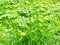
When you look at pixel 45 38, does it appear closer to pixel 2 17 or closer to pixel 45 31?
pixel 45 31

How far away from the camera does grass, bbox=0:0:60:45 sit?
3250 millimetres

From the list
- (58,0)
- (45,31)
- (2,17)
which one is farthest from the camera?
(58,0)

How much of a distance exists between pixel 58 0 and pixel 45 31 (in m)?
2.06

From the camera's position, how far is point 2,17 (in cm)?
410

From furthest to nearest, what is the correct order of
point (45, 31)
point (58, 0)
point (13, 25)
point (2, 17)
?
point (58, 0) → point (2, 17) → point (13, 25) → point (45, 31)

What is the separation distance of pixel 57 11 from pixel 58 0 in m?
0.86

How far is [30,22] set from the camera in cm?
384

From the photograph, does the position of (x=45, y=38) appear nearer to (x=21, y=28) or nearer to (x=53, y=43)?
(x=53, y=43)

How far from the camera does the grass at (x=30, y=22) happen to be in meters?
3.25

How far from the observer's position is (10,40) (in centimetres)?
322

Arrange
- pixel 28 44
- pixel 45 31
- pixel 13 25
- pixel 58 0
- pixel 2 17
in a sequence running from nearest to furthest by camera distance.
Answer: pixel 28 44 → pixel 45 31 → pixel 13 25 → pixel 2 17 → pixel 58 0

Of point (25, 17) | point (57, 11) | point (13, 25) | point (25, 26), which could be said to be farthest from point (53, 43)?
point (57, 11)

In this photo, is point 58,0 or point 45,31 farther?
point 58,0

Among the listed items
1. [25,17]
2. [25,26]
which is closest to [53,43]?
[25,26]
